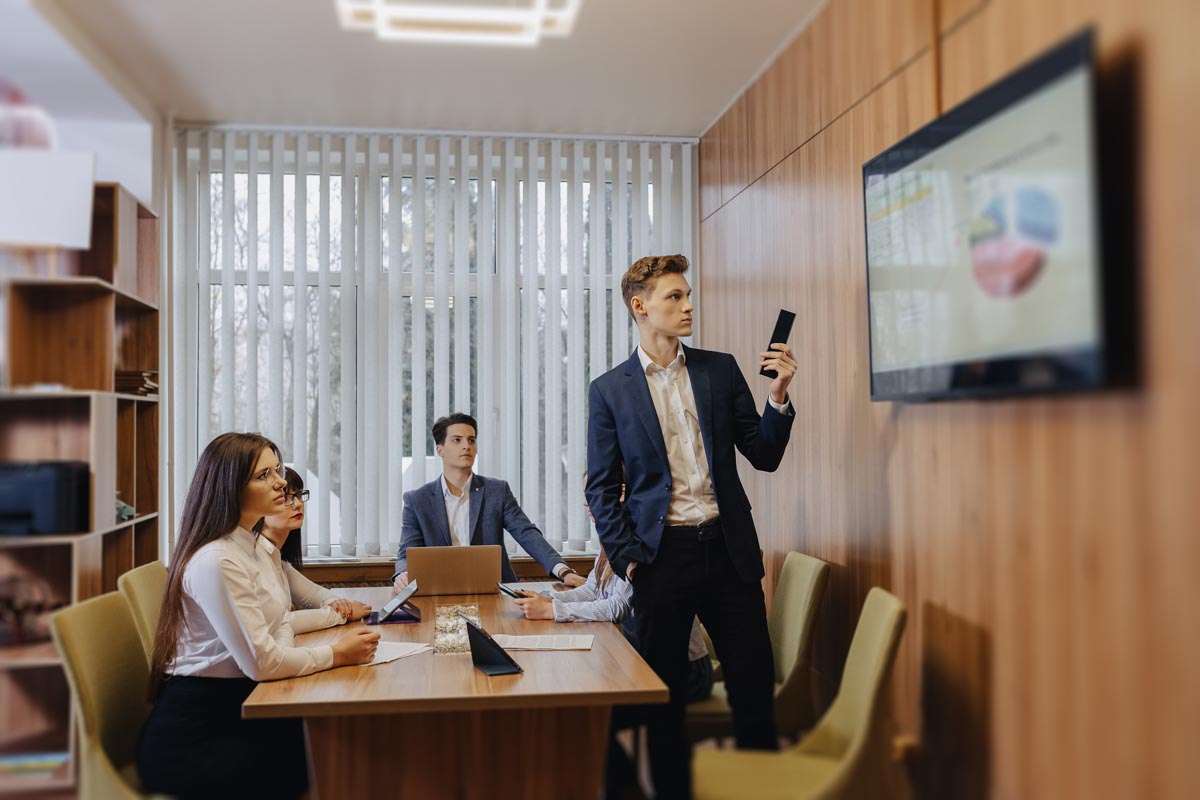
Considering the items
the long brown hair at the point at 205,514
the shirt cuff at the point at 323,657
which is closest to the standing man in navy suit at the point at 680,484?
the shirt cuff at the point at 323,657

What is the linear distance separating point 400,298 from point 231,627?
273 cm

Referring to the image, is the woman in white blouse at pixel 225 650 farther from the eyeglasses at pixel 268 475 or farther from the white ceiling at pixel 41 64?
the white ceiling at pixel 41 64

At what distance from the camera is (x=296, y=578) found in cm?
325

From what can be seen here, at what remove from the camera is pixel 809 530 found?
11.5 ft

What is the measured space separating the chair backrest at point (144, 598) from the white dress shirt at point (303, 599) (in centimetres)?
34

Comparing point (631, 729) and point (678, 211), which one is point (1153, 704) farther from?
point (678, 211)

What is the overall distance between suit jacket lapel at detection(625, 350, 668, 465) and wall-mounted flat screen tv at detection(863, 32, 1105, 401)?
641 millimetres

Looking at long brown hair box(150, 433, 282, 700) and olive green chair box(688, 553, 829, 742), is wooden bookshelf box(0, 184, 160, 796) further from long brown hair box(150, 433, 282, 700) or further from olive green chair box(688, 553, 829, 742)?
olive green chair box(688, 553, 829, 742)

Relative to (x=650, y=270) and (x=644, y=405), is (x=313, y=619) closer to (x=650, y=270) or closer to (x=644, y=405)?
(x=644, y=405)

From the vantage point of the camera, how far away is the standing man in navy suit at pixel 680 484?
2777 mm

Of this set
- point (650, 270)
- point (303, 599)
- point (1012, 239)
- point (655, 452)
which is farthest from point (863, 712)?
point (303, 599)

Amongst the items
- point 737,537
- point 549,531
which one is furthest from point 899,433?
point 549,531

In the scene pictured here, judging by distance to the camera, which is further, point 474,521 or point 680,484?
point 474,521

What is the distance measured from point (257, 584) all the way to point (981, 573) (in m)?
1.86
